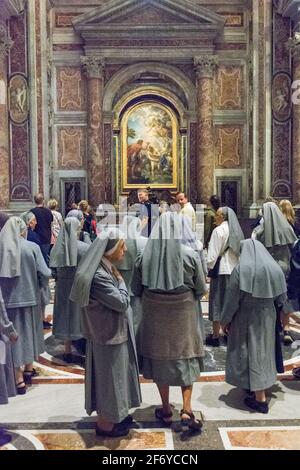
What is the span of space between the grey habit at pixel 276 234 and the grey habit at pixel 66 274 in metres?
2.07

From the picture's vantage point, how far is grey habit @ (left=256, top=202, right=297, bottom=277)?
5.57m

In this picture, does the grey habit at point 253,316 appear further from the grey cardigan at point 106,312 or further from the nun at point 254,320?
the grey cardigan at point 106,312

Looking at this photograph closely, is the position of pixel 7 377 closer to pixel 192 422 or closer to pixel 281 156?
pixel 192 422

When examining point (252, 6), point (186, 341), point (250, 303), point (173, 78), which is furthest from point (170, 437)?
point (252, 6)

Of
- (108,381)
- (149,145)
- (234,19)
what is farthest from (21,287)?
(234,19)

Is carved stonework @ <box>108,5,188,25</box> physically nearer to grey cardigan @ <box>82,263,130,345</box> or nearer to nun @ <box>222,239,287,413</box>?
nun @ <box>222,239,287,413</box>

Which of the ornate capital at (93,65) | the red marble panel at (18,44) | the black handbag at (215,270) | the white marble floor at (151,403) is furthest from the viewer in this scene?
the ornate capital at (93,65)

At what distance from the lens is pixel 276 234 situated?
5.66 metres

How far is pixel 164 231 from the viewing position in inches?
144

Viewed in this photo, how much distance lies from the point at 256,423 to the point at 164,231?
1722 mm

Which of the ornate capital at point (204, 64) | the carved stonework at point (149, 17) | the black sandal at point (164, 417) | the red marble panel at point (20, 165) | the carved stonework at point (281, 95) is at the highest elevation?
the carved stonework at point (149, 17)

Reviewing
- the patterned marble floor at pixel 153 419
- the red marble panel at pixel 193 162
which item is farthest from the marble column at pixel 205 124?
the patterned marble floor at pixel 153 419

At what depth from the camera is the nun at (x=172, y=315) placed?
12.0 ft
